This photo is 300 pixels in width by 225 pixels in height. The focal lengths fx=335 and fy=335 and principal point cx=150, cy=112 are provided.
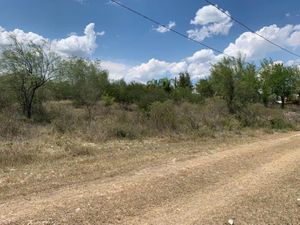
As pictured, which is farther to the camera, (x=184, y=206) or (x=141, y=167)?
(x=141, y=167)

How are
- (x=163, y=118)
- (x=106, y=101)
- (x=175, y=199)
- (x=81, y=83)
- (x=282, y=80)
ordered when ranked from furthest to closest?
(x=282, y=80), (x=106, y=101), (x=81, y=83), (x=163, y=118), (x=175, y=199)

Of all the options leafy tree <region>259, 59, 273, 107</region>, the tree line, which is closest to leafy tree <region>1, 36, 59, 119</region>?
the tree line

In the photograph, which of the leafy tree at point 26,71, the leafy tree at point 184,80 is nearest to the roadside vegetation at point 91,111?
the leafy tree at point 26,71

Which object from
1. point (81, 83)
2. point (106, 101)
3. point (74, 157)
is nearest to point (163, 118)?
point (74, 157)

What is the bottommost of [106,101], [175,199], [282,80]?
[175,199]

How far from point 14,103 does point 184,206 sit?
72.8ft

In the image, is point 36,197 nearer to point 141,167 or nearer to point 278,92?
point 141,167

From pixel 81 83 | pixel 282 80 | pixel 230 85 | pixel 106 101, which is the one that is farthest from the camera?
pixel 282 80

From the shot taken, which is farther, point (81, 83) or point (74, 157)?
point (81, 83)

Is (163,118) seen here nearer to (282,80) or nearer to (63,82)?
(63,82)

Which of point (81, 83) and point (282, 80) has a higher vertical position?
point (282, 80)

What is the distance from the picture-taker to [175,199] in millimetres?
5980

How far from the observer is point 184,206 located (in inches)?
222

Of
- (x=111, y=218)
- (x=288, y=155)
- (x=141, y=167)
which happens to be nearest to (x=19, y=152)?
(x=141, y=167)
